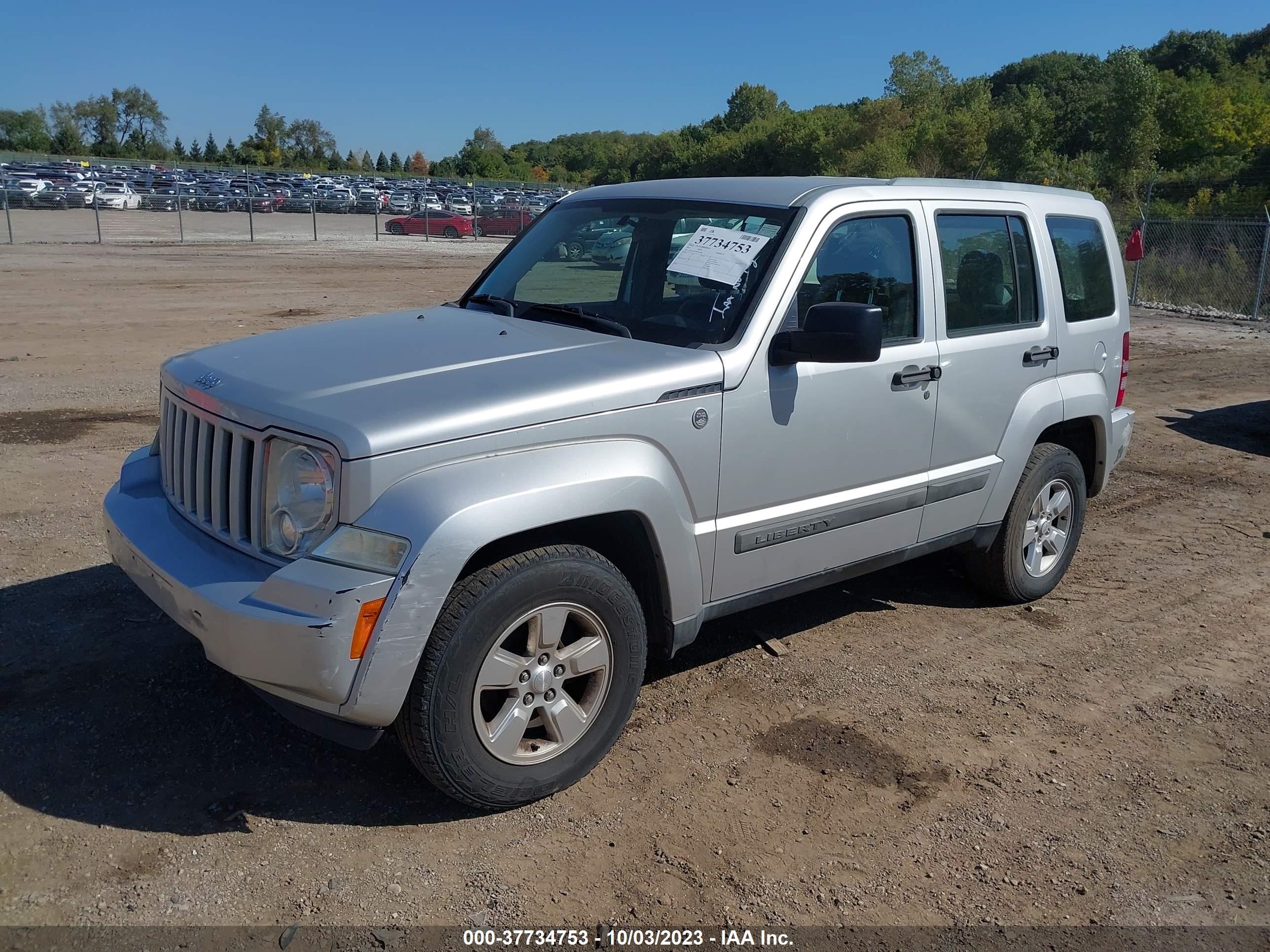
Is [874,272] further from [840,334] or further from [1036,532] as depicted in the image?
[1036,532]

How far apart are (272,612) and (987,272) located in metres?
3.55

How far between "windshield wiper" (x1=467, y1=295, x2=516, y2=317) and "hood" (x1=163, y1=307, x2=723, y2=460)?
27 cm

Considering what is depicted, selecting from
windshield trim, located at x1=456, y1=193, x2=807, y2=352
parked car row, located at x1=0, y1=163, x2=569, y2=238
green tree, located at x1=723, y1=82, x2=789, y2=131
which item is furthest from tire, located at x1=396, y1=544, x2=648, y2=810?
green tree, located at x1=723, y1=82, x2=789, y2=131

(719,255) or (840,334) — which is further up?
(719,255)

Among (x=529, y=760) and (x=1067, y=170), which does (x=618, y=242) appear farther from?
(x=1067, y=170)

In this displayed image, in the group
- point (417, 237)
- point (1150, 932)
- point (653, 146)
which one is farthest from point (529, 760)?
point (653, 146)

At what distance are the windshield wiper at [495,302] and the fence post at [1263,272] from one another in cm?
1844

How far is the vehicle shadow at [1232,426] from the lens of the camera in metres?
9.32

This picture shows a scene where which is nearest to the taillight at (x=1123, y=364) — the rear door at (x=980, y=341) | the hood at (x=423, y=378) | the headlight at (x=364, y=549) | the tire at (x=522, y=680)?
the rear door at (x=980, y=341)

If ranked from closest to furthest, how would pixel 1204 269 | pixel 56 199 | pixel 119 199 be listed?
pixel 1204 269
pixel 56 199
pixel 119 199

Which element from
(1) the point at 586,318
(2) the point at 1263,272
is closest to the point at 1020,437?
(1) the point at 586,318

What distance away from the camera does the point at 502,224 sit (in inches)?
1679

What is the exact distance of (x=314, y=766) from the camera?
368 centimetres

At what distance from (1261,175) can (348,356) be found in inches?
1441
